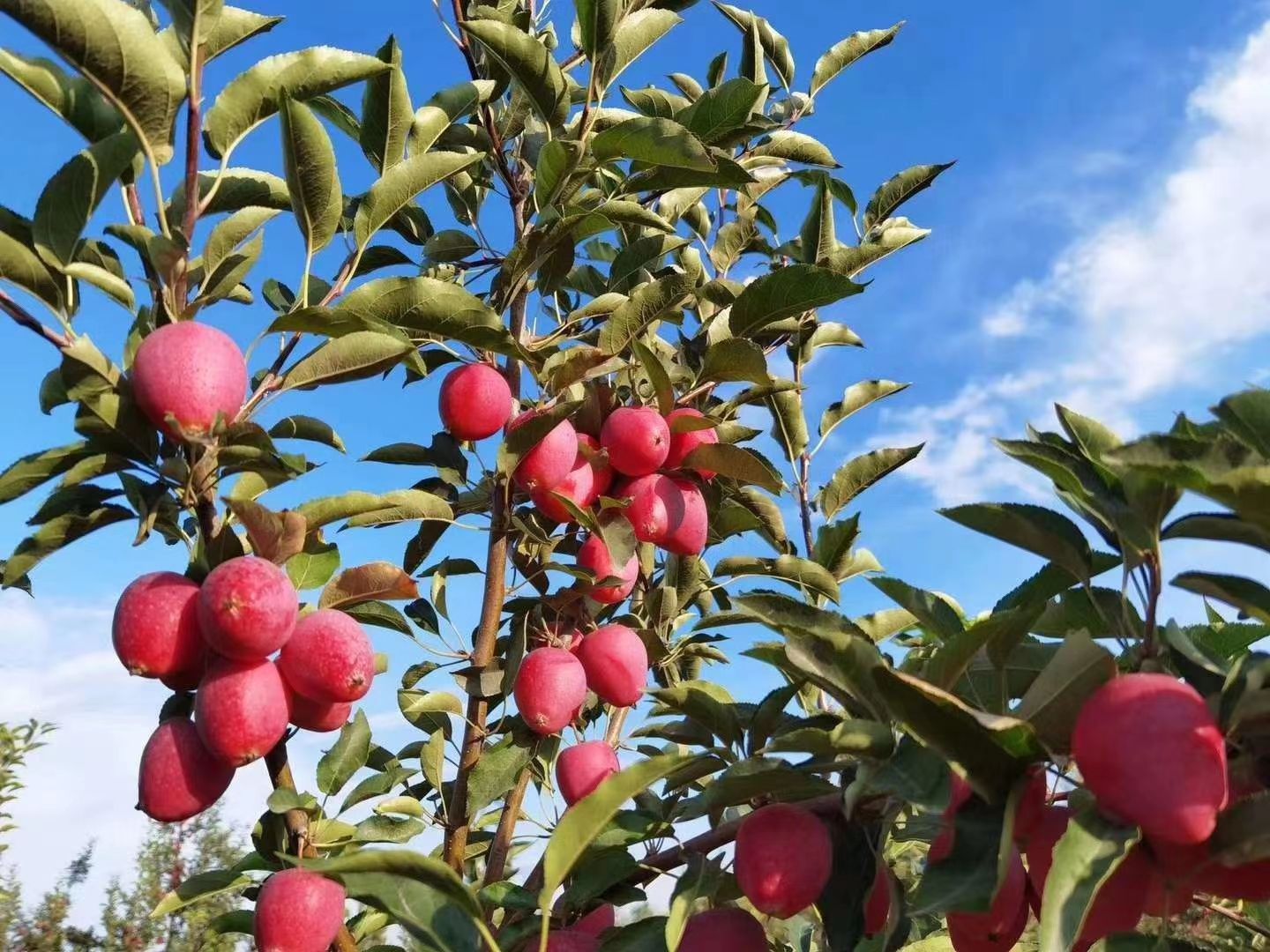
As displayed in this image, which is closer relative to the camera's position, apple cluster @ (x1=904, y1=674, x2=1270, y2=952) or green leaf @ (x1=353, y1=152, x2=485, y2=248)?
apple cluster @ (x1=904, y1=674, x2=1270, y2=952)

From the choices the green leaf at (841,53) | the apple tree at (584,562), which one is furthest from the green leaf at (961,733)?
the green leaf at (841,53)

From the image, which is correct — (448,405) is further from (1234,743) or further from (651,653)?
(1234,743)

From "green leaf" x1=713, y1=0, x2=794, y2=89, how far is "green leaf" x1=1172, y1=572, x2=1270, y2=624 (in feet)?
6.31

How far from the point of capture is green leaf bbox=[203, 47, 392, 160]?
150 cm

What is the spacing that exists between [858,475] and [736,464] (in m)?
0.40

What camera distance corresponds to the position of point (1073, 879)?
2.93 feet

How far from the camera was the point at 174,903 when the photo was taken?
5.81 ft

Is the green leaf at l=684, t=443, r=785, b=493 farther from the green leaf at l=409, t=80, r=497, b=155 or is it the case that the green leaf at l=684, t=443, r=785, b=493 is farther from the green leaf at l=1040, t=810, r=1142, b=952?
the green leaf at l=1040, t=810, r=1142, b=952

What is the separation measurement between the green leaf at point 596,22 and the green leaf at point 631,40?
21 mm

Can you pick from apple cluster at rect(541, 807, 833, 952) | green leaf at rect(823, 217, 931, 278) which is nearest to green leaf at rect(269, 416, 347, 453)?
apple cluster at rect(541, 807, 833, 952)

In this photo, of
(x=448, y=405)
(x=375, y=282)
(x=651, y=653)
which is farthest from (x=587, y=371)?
(x=651, y=653)

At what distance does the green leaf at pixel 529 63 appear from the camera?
1.66 m

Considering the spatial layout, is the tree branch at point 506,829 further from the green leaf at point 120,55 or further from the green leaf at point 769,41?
the green leaf at point 769,41

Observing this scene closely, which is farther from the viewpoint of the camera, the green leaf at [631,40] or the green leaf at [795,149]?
the green leaf at [795,149]
